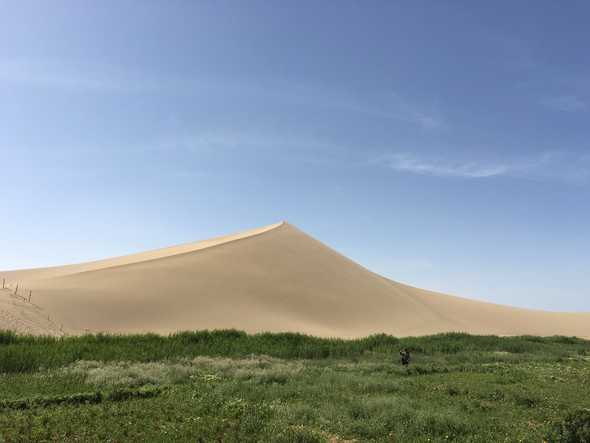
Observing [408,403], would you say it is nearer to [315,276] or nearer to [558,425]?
[558,425]

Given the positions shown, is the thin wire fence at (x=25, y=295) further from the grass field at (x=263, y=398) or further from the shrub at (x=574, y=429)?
the shrub at (x=574, y=429)

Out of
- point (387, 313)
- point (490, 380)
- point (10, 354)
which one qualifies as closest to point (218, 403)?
point (490, 380)

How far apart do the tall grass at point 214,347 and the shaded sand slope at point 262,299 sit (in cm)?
1005

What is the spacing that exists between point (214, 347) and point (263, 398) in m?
12.8

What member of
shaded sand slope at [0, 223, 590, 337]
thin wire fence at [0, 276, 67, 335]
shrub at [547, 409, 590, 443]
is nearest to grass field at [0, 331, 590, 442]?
shrub at [547, 409, 590, 443]

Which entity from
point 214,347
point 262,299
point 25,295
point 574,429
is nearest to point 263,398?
point 574,429

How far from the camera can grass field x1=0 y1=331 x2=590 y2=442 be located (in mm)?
9102

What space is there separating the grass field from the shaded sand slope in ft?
48.1

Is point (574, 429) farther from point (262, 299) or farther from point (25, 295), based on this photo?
point (262, 299)

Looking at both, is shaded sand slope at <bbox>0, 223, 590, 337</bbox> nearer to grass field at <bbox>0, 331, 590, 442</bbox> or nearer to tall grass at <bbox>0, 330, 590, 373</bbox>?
tall grass at <bbox>0, 330, 590, 373</bbox>

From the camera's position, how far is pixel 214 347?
24.9 metres

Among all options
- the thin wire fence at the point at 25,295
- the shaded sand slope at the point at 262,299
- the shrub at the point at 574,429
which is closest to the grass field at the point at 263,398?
the shrub at the point at 574,429

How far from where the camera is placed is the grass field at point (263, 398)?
9.10 m

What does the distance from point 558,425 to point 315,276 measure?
45.7 metres
